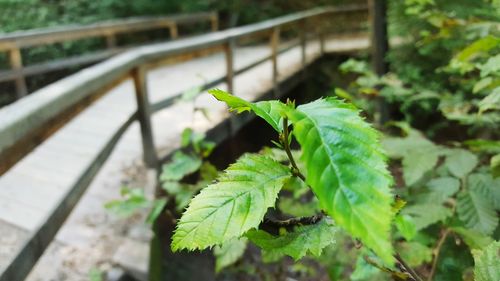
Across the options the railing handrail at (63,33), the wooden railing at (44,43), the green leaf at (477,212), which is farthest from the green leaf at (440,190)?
the railing handrail at (63,33)

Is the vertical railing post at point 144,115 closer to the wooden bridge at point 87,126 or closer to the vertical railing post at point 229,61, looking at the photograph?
the wooden bridge at point 87,126

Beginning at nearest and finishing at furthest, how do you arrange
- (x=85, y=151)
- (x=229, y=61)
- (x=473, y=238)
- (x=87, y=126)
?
1. (x=473, y=238)
2. (x=85, y=151)
3. (x=87, y=126)
4. (x=229, y=61)

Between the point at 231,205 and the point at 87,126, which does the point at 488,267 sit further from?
the point at 87,126

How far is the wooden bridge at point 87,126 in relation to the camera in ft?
5.24

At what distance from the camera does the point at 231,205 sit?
2.04ft

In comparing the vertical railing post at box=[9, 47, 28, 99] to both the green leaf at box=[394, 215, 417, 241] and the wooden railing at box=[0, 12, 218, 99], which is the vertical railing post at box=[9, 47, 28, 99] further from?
the green leaf at box=[394, 215, 417, 241]

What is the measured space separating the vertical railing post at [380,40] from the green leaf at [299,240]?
477 centimetres

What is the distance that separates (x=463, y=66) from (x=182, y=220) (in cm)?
166

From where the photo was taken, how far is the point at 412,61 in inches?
218

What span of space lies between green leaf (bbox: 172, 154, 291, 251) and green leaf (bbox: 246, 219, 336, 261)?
14 cm

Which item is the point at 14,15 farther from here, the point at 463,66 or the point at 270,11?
the point at 463,66

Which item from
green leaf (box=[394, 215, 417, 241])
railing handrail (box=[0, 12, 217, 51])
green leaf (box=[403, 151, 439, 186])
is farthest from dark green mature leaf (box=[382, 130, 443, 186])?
railing handrail (box=[0, 12, 217, 51])

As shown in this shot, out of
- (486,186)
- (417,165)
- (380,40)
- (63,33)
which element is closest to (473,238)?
(486,186)

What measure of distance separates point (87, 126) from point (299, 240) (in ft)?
13.3
